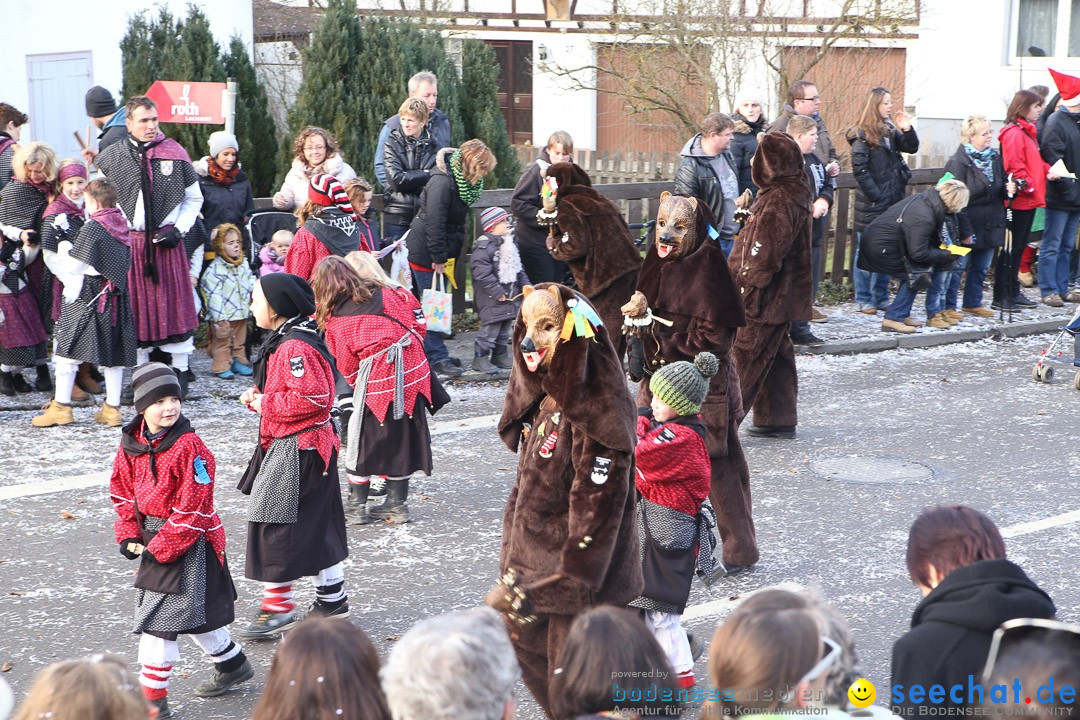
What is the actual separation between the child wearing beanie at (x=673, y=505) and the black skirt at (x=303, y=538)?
1476 mm

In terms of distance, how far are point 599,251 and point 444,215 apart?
2.06m

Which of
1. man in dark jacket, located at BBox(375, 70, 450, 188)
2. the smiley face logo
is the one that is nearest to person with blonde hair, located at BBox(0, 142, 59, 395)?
man in dark jacket, located at BBox(375, 70, 450, 188)

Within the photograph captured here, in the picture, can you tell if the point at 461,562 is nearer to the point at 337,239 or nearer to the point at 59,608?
the point at 59,608

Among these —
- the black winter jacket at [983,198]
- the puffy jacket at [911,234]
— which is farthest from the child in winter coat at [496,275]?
the black winter jacket at [983,198]

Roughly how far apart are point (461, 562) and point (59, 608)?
1.96 metres

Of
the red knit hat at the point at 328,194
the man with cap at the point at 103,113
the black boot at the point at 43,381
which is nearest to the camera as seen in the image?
the red knit hat at the point at 328,194

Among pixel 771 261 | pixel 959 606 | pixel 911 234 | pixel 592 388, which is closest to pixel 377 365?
pixel 592 388

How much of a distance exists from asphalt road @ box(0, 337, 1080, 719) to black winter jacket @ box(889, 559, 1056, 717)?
177cm

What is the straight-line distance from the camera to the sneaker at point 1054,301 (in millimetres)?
13078

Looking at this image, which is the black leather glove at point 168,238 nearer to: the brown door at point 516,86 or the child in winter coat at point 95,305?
the child in winter coat at point 95,305

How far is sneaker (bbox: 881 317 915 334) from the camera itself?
38.5 ft

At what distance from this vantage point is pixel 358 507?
7035 millimetres

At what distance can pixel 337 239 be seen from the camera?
8039 mm

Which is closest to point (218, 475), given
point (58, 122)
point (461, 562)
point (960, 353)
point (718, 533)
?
point (461, 562)
